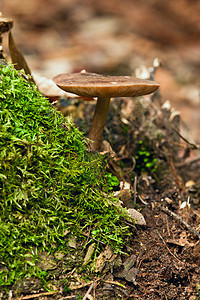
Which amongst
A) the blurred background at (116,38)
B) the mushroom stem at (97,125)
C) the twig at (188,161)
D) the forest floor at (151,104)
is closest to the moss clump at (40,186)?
the forest floor at (151,104)

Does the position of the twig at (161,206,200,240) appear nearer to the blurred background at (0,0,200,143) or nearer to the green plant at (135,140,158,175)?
the green plant at (135,140,158,175)

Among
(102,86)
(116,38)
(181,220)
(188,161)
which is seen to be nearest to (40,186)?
(102,86)

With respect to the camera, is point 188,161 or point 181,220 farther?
point 188,161

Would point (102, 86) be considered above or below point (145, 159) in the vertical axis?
above

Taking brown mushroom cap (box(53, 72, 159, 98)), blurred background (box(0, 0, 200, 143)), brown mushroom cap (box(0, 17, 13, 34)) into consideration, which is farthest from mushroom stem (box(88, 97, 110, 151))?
blurred background (box(0, 0, 200, 143))

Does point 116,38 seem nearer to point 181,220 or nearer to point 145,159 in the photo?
point 145,159

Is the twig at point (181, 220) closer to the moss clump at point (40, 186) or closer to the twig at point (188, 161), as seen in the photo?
the moss clump at point (40, 186)

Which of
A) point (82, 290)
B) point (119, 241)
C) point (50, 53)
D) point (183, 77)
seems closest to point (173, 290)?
point (119, 241)
